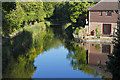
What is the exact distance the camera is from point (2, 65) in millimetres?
20719

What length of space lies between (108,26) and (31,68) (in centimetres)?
2239

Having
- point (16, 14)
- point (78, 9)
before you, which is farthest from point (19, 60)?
point (78, 9)

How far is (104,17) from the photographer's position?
3806cm

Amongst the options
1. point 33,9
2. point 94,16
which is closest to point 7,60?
point 94,16

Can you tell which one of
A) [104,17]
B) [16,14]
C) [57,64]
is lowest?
[57,64]

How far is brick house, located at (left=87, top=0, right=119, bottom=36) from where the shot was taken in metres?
37.5

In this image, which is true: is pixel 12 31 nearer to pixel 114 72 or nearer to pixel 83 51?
pixel 83 51

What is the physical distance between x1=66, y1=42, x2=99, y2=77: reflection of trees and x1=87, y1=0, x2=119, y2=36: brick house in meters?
10.0

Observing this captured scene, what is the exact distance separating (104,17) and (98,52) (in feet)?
40.9

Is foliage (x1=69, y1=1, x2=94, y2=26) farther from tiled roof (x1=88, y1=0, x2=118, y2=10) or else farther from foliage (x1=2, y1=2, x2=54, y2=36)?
foliage (x1=2, y1=2, x2=54, y2=36)

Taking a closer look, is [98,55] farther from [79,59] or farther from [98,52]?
[79,59]

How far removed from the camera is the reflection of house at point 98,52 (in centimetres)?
2303

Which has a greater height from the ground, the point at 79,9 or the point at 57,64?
the point at 79,9

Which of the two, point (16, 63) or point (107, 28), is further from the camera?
point (107, 28)
